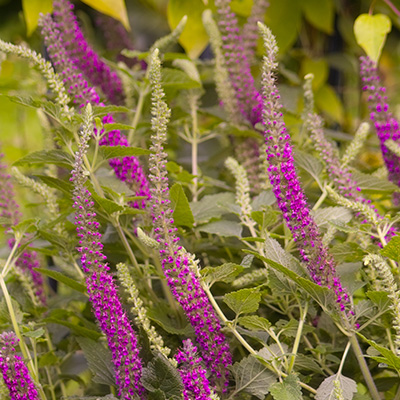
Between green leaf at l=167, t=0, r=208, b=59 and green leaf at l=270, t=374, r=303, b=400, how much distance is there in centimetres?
76

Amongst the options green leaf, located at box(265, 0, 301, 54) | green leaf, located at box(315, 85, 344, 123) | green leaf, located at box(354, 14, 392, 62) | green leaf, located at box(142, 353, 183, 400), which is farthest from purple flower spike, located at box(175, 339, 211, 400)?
green leaf, located at box(315, 85, 344, 123)

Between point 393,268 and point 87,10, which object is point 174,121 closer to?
point 393,268

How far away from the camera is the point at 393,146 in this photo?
732 mm

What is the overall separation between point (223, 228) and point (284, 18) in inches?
31.9

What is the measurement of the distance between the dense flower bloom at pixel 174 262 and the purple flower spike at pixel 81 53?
0.31 m

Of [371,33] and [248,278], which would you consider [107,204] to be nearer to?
[248,278]

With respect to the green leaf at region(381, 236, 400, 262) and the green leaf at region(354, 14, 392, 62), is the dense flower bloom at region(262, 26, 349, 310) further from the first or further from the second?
the green leaf at region(354, 14, 392, 62)

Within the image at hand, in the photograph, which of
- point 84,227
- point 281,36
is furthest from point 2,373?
point 281,36

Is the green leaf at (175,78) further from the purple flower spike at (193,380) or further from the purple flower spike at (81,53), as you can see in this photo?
the purple flower spike at (193,380)

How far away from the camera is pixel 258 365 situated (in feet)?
2.09

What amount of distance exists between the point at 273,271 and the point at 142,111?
420mm

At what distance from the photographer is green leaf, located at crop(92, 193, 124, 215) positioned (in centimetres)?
64

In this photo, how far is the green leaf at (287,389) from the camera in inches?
22.2

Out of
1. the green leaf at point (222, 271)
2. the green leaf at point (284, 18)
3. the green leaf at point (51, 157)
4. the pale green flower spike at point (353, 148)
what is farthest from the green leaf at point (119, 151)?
the green leaf at point (284, 18)
